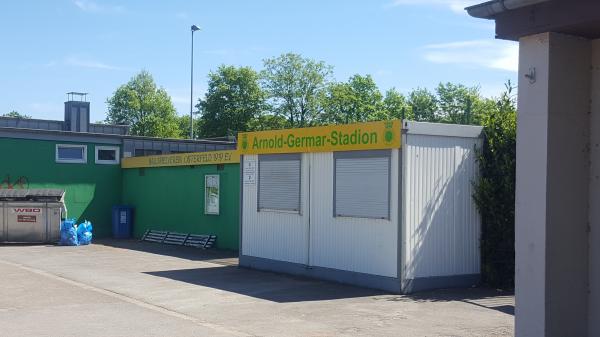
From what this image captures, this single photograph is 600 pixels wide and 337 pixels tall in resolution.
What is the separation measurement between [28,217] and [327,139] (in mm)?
12603

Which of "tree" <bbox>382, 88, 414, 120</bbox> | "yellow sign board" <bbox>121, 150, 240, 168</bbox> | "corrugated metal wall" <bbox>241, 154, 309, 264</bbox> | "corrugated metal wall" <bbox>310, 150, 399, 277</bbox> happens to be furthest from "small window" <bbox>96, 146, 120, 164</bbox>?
"tree" <bbox>382, 88, 414, 120</bbox>

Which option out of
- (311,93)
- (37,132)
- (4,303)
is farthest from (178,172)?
(311,93)

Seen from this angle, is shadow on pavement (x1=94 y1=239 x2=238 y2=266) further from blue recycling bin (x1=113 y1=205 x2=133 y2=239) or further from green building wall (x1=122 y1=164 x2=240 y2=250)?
blue recycling bin (x1=113 y1=205 x2=133 y2=239)

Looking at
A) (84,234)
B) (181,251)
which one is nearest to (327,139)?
(181,251)

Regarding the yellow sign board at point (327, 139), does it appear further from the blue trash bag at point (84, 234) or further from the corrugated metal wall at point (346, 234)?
the blue trash bag at point (84, 234)

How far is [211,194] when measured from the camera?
21.6 metres

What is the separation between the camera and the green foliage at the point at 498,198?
A: 13.0 m

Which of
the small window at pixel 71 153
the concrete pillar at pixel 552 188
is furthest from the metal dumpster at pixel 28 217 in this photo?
the concrete pillar at pixel 552 188

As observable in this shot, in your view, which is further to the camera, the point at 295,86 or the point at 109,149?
the point at 295,86

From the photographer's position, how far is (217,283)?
535 inches

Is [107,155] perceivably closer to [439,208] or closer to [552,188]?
[439,208]

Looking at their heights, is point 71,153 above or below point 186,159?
above

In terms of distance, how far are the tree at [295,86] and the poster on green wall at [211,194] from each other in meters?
44.1

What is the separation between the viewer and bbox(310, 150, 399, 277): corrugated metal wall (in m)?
12.4
